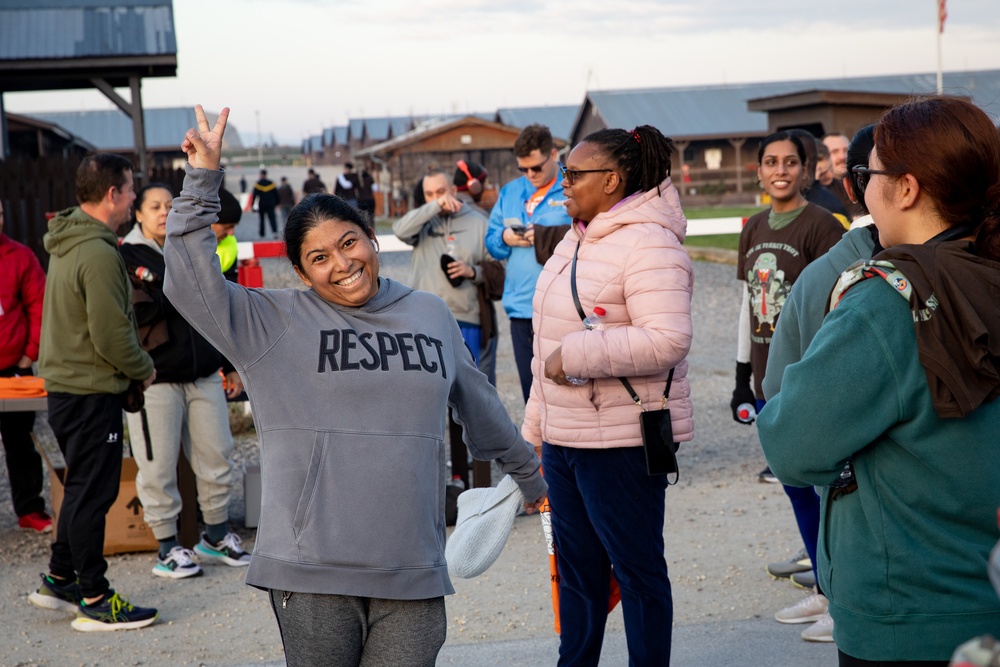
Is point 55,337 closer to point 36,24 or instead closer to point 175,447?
point 175,447

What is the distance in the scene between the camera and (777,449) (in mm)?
2207

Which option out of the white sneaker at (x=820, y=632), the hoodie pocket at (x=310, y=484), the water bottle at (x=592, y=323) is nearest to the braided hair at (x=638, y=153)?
the water bottle at (x=592, y=323)

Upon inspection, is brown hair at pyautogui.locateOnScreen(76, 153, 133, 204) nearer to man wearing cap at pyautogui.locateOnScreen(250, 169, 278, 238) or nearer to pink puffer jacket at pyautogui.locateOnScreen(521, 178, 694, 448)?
pink puffer jacket at pyautogui.locateOnScreen(521, 178, 694, 448)

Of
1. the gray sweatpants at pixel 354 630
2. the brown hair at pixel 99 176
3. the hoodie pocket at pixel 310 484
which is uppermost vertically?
the brown hair at pixel 99 176

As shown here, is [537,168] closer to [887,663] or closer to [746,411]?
[746,411]

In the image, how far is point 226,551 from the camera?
599cm

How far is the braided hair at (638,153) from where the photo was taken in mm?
3672

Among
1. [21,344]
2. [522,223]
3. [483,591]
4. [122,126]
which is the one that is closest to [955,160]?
[483,591]

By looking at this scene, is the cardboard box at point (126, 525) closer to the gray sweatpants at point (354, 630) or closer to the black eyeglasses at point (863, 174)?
the gray sweatpants at point (354, 630)

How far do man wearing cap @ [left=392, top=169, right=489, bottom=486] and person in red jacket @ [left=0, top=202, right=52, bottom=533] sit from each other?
7.48ft

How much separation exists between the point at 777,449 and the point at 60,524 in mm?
3916

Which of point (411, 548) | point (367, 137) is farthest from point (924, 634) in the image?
point (367, 137)

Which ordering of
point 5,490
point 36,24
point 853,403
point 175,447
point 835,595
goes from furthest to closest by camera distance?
point 36,24 < point 5,490 < point 175,447 < point 835,595 < point 853,403

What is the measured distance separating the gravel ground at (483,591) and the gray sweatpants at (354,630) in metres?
1.66
